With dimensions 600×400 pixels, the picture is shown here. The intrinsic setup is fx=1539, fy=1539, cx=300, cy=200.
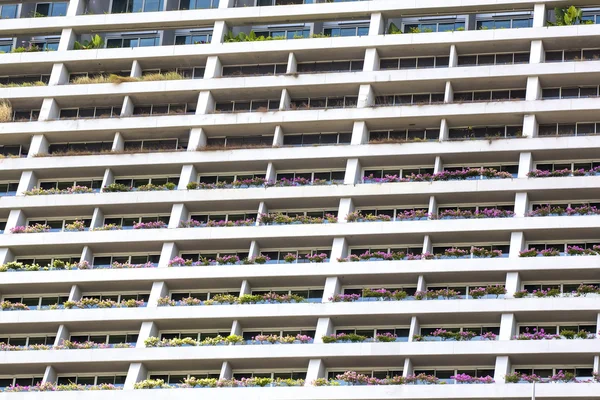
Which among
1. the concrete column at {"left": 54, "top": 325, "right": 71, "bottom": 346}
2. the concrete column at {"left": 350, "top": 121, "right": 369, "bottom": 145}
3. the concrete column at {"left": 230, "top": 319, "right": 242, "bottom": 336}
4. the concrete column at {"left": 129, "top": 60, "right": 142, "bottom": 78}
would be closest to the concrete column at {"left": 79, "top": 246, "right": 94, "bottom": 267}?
the concrete column at {"left": 54, "top": 325, "right": 71, "bottom": 346}

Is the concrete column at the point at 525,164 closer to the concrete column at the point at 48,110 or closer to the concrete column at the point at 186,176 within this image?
the concrete column at the point at 186,176

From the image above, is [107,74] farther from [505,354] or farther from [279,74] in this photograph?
[505,354]

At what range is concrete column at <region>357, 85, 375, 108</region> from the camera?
82.9 meters

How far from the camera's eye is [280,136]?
274 feet

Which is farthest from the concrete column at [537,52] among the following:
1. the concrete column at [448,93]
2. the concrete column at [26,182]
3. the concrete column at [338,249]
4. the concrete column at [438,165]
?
the concrete column at [26,182]

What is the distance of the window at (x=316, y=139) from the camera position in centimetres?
8394

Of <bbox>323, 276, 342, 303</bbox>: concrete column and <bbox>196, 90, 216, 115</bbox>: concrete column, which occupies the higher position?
<bbox>196, 90, 216, 115</bbox>: concrete column

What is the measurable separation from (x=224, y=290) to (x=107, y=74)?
16.9 metres

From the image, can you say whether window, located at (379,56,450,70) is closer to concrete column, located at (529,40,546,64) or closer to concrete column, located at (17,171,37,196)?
concrete column, located at (529,40,546,64)

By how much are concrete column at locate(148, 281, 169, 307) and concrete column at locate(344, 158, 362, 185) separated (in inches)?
429

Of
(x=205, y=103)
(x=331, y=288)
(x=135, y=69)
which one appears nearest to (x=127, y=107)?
(x=135, y=69)

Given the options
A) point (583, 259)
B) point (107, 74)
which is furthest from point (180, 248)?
point (583, 259)

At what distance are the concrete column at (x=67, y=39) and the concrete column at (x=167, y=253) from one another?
15.8m

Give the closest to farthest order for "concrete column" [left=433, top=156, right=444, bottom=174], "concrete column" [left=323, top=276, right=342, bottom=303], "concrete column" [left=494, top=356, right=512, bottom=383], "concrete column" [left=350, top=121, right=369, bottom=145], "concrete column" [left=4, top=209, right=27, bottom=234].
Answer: "concrete column" [left=494, top=356, right=512, bottom=383], "concrete column" [left=323, top=276, right=342, bottom=303], "concrete column" [left=433, top=156, right=444, bottom=174], "concrete column" [left=350, top=121, right=369, bottom=145], "concrete column" [left=4, top=209, right=27, bottom=234]
